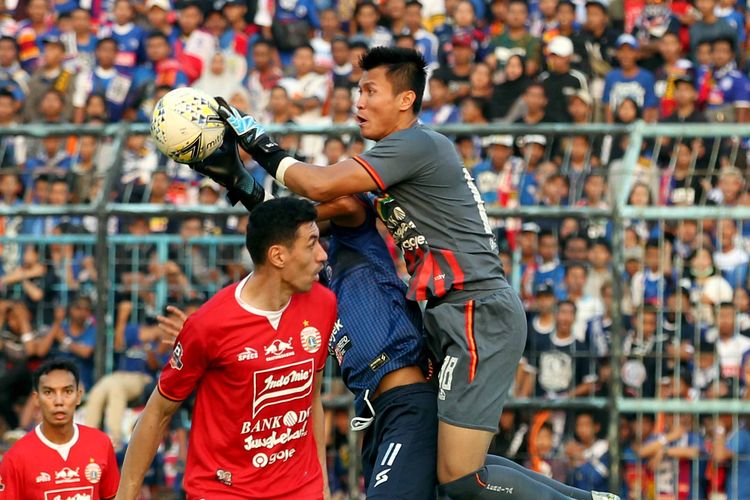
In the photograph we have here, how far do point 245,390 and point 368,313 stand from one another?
2.93ft

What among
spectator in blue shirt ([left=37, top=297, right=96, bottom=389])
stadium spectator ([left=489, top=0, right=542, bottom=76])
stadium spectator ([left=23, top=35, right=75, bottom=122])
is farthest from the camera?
stadium spectator ([left=23, top=35, right=75, bottom=122])

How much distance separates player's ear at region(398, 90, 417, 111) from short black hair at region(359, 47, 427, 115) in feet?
0.05

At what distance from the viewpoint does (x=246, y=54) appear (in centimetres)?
1545

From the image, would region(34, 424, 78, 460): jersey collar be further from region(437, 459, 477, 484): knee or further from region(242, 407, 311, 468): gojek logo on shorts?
region(437, 459, 477, 484): knee

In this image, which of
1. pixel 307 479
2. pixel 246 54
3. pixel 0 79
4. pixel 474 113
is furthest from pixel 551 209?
pixel 0 79

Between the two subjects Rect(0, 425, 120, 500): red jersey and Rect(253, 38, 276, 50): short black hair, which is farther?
Rect(253, 38, 276, 50): short black hair

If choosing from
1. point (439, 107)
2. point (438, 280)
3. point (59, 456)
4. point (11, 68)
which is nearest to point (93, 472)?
point (59, 456)

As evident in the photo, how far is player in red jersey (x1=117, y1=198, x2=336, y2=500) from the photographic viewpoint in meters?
6.23

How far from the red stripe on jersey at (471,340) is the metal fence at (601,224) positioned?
13.4 ft

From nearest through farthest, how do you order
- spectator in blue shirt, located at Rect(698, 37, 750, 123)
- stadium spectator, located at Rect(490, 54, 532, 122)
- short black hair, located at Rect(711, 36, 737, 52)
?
stadium spectator, located at Rect(490, 54, 532, 122)
spectator in blue shirt, located at Rect(698, 37, 750, 123)
short black hair, located at Rect(711, 36, 737, 52)

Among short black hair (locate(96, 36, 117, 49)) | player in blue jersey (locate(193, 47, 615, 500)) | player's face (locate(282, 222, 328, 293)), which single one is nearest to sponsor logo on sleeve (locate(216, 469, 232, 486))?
player's face (locate(282, 222, 328, 293))

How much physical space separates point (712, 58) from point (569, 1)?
174 centimetres

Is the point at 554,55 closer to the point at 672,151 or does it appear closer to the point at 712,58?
the point at 712,58

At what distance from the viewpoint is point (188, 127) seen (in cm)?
661
